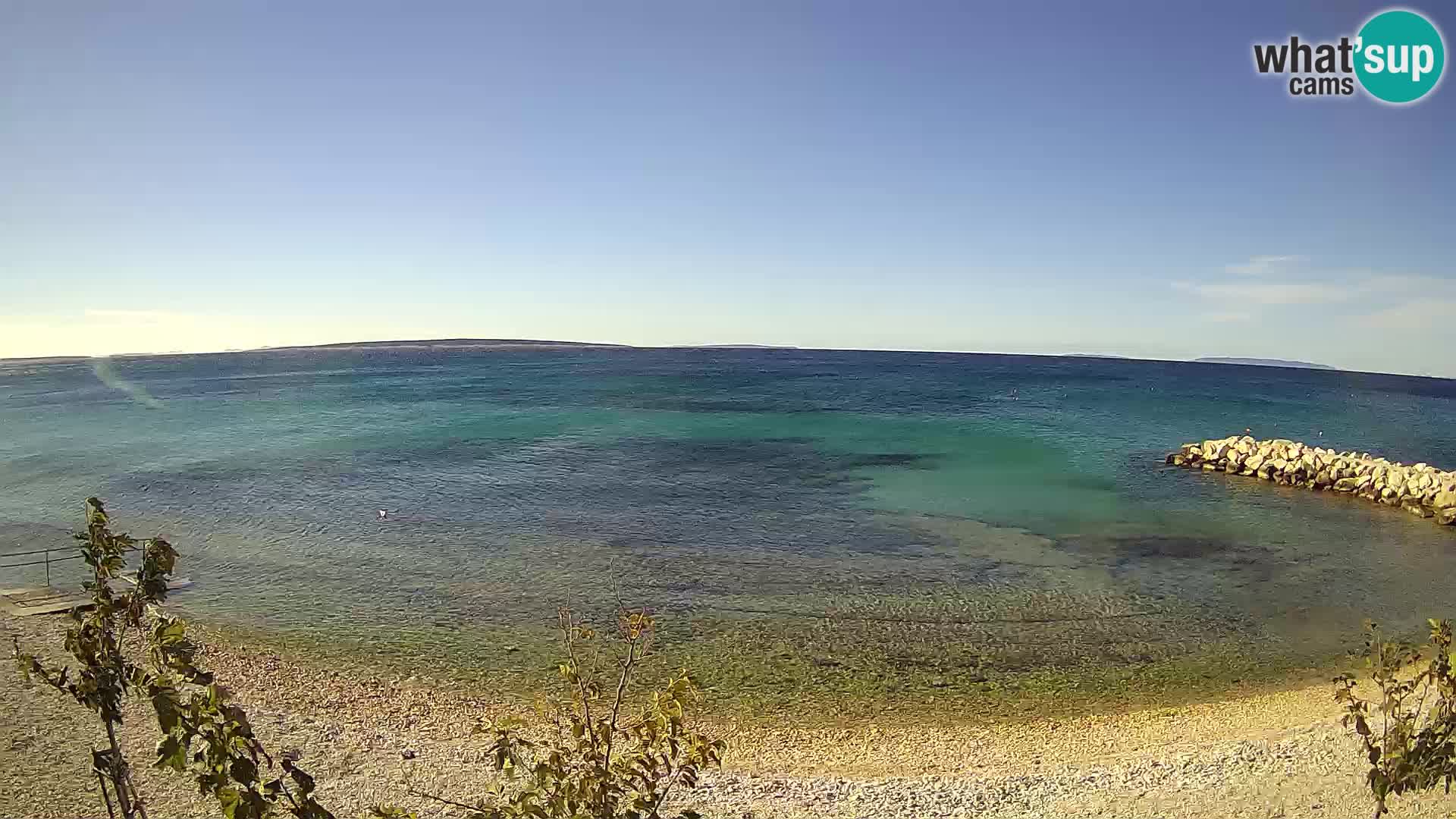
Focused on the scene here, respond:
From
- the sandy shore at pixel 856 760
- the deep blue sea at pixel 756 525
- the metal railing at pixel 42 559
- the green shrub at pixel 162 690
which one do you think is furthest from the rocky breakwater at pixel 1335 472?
the metal railing at pixel 42 559

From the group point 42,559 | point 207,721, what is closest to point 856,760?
point 207,721

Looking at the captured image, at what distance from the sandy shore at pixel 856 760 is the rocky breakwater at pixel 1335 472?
68.4 ft

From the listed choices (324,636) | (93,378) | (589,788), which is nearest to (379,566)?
(324,636)

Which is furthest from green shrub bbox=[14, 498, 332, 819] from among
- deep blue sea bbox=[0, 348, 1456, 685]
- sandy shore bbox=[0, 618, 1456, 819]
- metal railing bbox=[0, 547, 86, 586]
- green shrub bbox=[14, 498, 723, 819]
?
metal railing bbox=[0, 547, 86, 586]

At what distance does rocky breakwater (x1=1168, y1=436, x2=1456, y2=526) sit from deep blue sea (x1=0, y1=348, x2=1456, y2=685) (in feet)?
3.50

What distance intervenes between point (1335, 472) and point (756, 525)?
2416 cm

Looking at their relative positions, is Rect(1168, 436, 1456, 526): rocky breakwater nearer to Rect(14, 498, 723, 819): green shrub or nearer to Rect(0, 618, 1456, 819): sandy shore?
Rect(0, 618, 1456, 819): sandy shore

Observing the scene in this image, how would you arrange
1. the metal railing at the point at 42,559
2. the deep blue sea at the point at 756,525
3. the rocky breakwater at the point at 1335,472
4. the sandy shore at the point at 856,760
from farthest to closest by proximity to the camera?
the rocky breakwater at the point at 1335,472
the metal railing at the point at 42,559
the deep blue sea at the point at 756,525
the sandy shore at the point at 856,760

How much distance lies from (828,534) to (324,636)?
13.5 m

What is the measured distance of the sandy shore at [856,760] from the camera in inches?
374

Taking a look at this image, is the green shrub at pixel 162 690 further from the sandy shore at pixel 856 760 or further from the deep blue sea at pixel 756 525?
the deep blue sea at pixel 756 525

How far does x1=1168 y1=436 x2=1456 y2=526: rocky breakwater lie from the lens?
95.6 feet

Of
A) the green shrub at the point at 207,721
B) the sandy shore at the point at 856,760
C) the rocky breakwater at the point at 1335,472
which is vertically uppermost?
the green shrub at the point at 207,721

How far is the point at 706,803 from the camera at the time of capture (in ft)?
31.3
